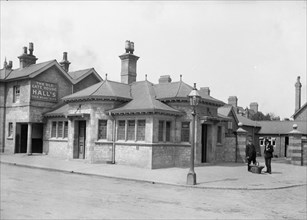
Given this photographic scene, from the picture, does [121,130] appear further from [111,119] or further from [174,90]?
[174,90]

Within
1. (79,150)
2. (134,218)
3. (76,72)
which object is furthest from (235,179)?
(76,72)

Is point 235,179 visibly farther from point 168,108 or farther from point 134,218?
point 134,218

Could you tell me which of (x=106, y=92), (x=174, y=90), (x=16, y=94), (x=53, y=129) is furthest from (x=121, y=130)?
(x=16, y=94)

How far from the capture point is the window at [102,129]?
71.3ft

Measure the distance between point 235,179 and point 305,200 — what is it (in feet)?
14.6

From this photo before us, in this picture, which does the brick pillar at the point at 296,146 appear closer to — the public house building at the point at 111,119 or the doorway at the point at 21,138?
the public house building at the point at 111,119

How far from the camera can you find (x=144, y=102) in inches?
827

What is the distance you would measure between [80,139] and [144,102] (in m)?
5.42

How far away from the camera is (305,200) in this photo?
11852mm

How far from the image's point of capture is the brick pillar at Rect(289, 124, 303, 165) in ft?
81.4

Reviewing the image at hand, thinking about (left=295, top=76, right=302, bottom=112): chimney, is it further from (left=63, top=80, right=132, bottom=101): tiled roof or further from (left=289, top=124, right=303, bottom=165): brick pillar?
(left=63, top=80, right=132, bottom=101): tiled roof

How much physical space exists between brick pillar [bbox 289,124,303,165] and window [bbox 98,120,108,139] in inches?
513

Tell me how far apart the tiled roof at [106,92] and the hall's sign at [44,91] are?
4.75m

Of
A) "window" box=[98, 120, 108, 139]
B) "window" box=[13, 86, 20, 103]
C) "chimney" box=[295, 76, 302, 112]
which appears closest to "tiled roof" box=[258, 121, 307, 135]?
"chimney" box=[295, 76, 302, 112]
